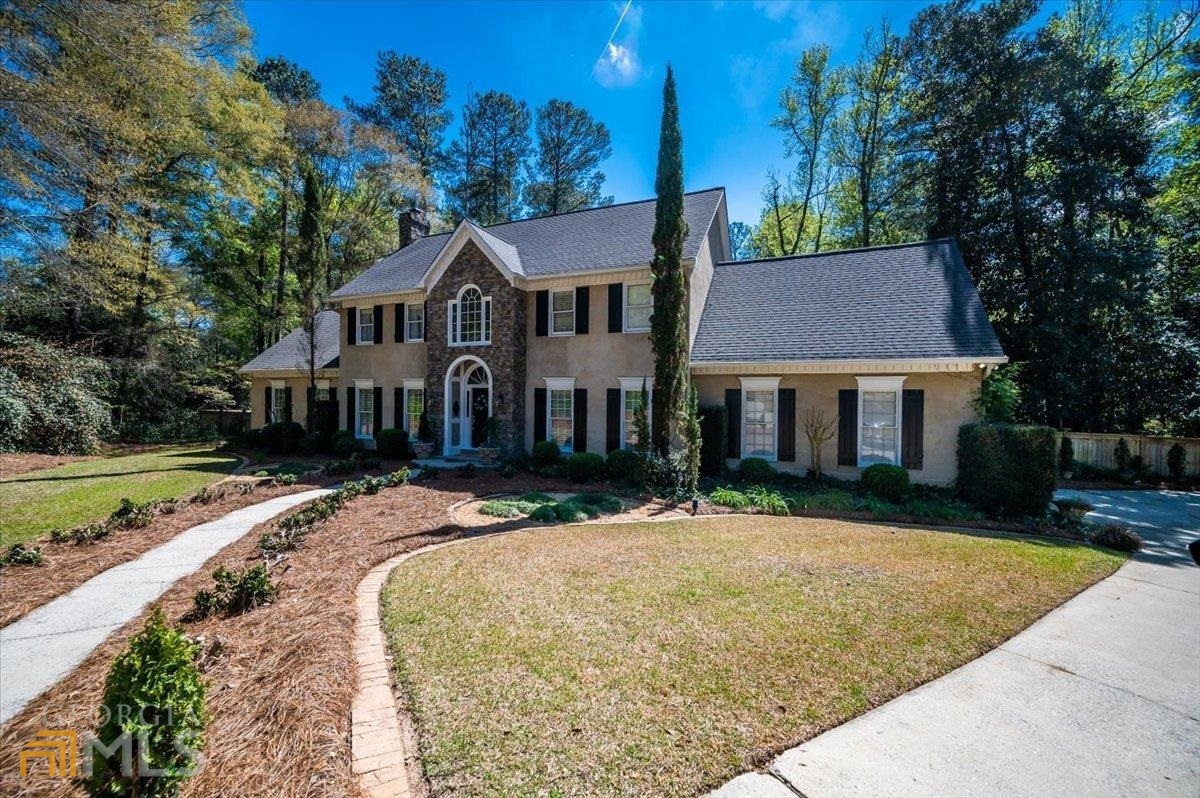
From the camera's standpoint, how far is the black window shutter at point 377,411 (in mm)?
18375

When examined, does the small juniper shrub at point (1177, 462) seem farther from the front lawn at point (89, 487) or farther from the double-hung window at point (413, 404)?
the front lawn at point (89, 487)

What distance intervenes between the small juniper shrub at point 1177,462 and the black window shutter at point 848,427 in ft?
42.1

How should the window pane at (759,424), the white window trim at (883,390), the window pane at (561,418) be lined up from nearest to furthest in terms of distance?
the white window trim at (883,390) → the window pane at (759,424) → the window pane at (561,418)

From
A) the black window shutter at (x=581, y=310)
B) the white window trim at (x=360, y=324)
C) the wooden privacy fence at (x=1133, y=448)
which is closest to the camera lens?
the black window shutter at (x=581, y=310)

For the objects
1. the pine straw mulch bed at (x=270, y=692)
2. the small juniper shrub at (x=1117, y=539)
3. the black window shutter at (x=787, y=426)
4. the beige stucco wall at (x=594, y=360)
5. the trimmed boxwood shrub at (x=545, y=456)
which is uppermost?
the beige stucco wall at (x=594, y=360)

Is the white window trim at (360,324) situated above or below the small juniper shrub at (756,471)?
above

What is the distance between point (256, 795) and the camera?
2463 millimetres

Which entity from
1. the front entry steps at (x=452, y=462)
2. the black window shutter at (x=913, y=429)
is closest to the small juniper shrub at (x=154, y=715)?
the front entry steps at (x=452, y=462)

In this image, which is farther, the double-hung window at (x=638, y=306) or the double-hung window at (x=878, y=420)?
the double-hung window at (x=638, y=306)

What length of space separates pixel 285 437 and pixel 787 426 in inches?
706

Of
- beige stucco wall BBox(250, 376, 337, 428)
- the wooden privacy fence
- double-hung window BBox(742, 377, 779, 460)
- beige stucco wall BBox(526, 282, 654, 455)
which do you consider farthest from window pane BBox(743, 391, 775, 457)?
beige stucco wall BBox(250, 376, 337, 428)

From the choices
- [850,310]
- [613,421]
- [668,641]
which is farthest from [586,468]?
[668,641]

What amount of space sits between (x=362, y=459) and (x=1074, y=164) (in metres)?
28.0

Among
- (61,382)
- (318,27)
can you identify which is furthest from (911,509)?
(61,382)
